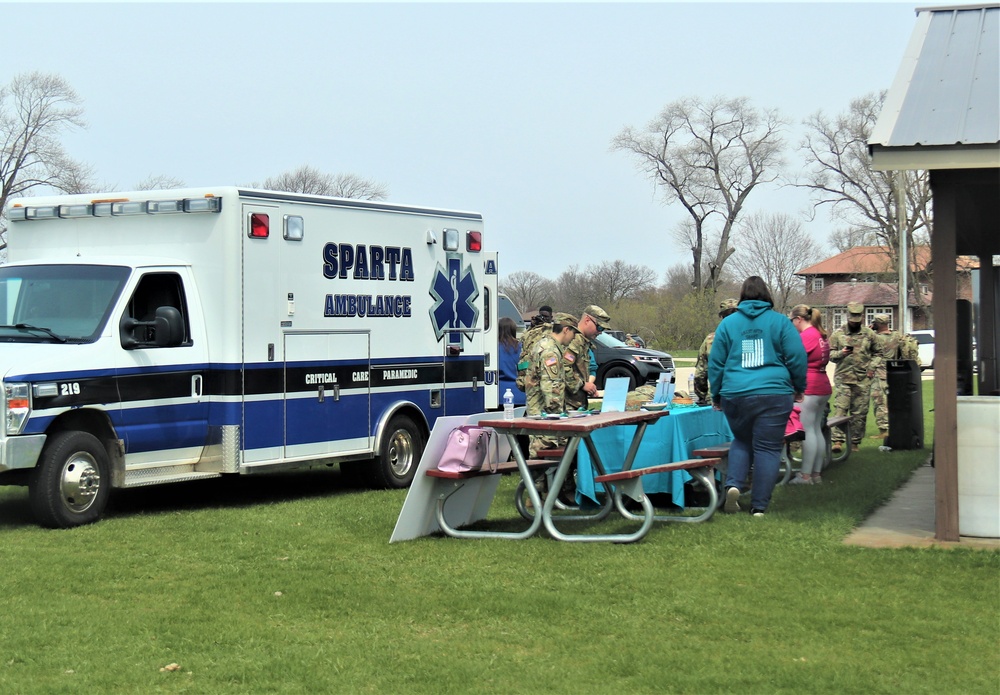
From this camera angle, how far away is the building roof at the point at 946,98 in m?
7.63

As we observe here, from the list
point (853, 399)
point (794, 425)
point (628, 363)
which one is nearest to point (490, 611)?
point (794, 425)

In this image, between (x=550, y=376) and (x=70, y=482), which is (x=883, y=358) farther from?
(x=70, y=482)

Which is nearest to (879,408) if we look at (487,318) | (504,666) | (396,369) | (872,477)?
(872,477)

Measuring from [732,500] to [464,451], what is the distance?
83.8 inches

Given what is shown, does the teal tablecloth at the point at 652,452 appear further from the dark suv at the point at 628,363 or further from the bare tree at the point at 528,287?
the bare tree at the point at 528,287

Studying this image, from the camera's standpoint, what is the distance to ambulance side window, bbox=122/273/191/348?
9.94 m

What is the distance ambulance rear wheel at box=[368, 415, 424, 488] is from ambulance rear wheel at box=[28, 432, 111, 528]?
298 cm

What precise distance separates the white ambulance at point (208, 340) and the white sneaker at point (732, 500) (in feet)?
12.7

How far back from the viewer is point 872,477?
39.4 feet

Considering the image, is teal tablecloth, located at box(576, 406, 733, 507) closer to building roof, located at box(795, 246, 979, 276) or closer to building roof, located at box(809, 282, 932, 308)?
building roof, located at box(795, 246, 979, 276)

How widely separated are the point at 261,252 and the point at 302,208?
2.21 feet

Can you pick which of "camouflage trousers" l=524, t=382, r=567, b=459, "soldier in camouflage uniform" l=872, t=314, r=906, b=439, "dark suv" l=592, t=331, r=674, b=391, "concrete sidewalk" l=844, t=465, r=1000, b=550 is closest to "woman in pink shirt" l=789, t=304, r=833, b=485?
"concrete sidewalk" l=844, t=465, r=1000, b=550

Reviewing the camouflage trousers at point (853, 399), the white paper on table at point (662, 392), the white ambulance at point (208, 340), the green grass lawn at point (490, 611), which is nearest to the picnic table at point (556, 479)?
the green grass lawn at point (490, 611)

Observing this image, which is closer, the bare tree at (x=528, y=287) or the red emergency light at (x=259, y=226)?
the red emergency light at (x=259, y=226)
